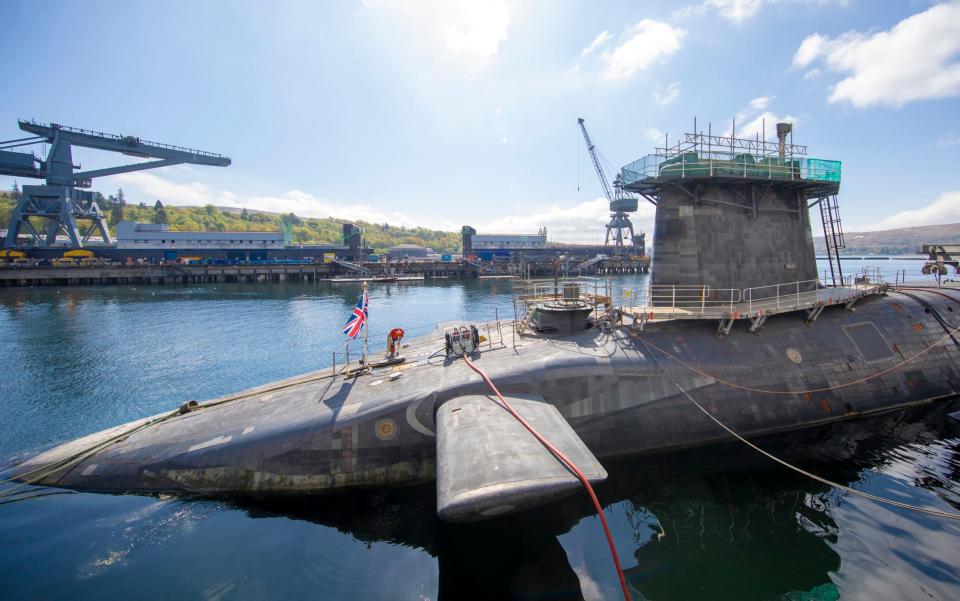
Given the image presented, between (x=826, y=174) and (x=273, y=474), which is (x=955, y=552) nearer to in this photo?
(x=826, y=174)

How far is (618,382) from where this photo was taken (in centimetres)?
1489

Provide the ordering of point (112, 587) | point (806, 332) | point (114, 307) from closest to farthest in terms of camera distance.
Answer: point (112, 587) → point (806, 332) → point (114, 307)

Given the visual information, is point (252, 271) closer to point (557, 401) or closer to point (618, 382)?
point (557, 401)

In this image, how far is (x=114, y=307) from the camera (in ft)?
185

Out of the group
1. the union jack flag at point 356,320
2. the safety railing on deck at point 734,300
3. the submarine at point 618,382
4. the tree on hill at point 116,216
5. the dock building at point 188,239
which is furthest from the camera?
the tree on hill at point 116,216

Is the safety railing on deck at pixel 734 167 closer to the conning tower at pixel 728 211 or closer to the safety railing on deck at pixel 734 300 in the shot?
the conning tower at pixel 728 211

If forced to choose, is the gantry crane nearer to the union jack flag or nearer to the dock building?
the dock building

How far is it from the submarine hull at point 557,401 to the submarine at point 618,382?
0.06 m

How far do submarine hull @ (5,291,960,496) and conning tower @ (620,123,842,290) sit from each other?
2.54 m

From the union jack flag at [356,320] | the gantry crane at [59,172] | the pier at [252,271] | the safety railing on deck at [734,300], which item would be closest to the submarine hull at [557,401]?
the safety railing on deck at [734,300]

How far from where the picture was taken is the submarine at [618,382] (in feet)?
42.3

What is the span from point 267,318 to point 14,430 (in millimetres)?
31605

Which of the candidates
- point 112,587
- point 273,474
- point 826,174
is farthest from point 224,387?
point 826,174

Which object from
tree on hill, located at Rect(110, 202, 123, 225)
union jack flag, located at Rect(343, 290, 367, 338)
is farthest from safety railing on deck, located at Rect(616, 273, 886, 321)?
tree on hill, located at Rect(110, 202, 123, 225)
